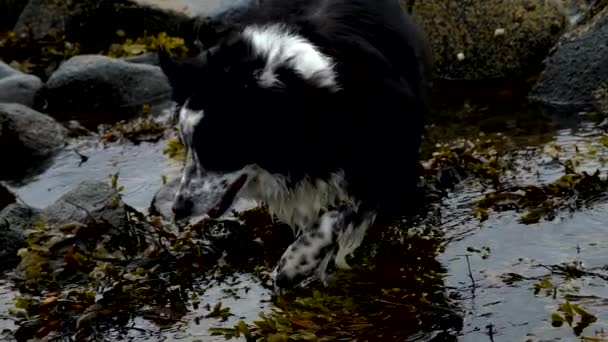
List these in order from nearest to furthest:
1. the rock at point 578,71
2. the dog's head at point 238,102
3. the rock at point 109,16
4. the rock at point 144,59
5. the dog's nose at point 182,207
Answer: the dog's head at point 238,102, the dog's nose at point 182,207, the rock at point 578,71, the rock at point 144,59, the rock at point 109,16

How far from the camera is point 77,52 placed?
484 inches

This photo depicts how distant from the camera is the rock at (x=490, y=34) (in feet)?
32.7

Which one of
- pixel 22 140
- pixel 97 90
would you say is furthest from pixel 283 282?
pixel 97 90

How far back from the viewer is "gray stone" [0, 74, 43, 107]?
10.8 meters

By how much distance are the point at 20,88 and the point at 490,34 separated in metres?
4.39

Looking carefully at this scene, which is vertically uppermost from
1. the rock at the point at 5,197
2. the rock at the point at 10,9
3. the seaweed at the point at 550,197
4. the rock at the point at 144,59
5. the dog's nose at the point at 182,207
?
the rock at the point at 10,9

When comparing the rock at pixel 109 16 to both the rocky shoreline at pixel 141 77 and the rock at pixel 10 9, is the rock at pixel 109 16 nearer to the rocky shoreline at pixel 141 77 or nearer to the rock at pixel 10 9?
the rocky shoreline at pixel 141 77

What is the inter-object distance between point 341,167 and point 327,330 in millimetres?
882

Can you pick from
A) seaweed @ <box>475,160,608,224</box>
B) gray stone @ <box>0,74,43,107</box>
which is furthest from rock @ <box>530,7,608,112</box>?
gray stone @ <box>0,74,43,107</box>

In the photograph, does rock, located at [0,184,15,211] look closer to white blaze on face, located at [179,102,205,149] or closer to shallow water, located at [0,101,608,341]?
shallow water, located at [0,101,608,341]

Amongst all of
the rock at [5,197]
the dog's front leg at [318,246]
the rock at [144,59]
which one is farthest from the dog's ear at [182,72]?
the rock at [144,59]

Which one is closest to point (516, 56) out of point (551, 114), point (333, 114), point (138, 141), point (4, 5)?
point (551, 114)

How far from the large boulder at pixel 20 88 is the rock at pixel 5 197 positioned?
6.38ft

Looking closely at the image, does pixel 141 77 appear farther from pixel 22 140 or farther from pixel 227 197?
pixel 227 197
